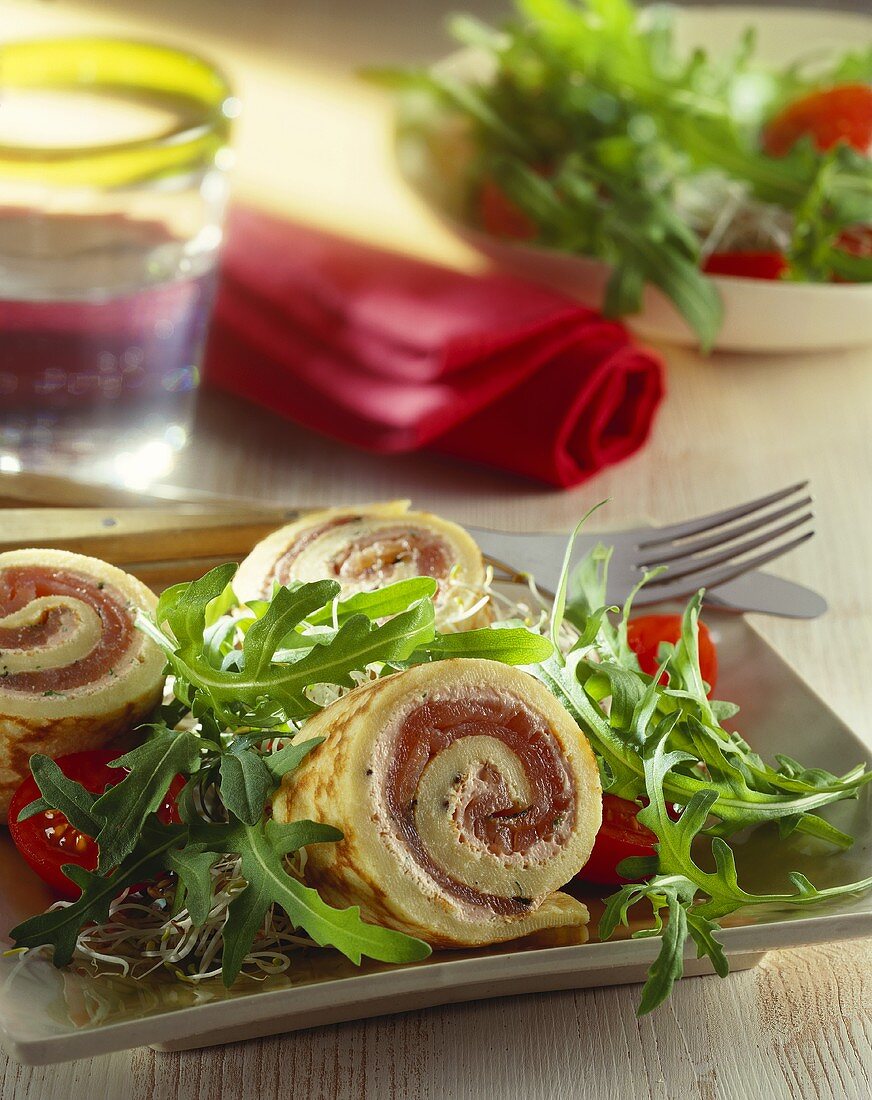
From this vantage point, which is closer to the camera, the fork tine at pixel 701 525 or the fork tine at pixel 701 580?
the fork tine at pixel 701 580

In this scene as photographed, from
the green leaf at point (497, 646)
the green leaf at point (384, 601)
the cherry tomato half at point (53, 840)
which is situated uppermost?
the green leaf at point (497, 646)

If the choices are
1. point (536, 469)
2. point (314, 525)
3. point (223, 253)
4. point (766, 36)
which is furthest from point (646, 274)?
point (766, 36)

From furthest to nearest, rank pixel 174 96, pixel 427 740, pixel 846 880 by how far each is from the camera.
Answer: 1. pixel 174 96
2. pixel 846 880
3. pixel 427 740

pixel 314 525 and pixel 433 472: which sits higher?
pixel 314 525

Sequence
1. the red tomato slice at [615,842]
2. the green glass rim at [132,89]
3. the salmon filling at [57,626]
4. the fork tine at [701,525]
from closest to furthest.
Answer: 1. the red tomato slice at [615,842]
2. the salmon filling at [57,626]
3. the fork tine at [701,525]
4. the green glass rim at [132,89]

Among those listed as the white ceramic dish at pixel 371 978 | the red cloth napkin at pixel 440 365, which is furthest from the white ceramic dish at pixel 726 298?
the white ceramic dish at pixel 371 978

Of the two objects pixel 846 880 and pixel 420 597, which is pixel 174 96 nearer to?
pixel 420 597

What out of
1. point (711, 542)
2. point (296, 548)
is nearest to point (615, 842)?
point (296, 548)

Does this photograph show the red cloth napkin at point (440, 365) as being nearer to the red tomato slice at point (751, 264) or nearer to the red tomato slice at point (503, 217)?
the red tomato slice at point (503, 217)
